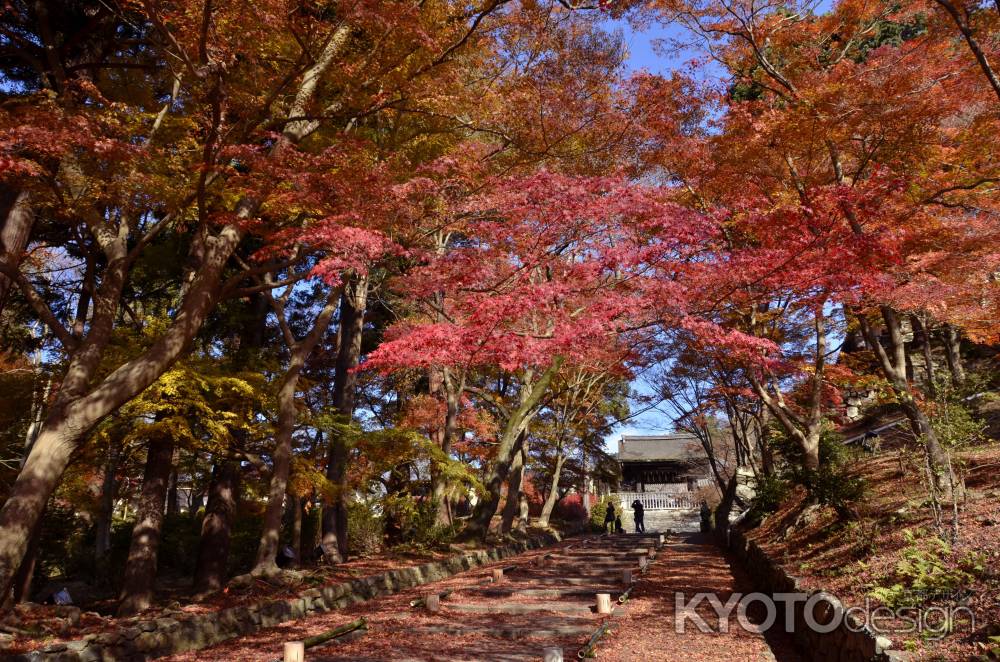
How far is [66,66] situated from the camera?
9500mm

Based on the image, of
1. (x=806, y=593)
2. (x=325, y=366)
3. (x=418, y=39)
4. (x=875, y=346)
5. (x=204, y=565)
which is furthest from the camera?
(x=325, y=366)

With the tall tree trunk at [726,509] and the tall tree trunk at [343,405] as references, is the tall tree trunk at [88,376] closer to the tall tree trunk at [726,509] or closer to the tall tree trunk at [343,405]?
the tall tree trunk at [343,405]

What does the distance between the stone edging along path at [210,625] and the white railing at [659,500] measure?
25.9 m

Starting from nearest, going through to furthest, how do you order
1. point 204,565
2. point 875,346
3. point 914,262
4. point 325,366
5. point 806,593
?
point 806,593 < point 875,346 < point 914,262 < point 204,565 < point 325,366

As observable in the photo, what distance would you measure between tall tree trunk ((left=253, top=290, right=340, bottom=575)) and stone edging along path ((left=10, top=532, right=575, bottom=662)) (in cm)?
114

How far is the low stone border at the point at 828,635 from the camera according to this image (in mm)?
4812

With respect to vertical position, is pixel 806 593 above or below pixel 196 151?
below

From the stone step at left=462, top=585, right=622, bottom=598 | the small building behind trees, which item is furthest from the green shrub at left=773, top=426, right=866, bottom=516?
the small building behind trees

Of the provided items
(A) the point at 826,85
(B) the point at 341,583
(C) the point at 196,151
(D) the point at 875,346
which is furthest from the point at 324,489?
(A) the point at 826,85

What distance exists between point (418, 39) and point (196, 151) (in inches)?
149

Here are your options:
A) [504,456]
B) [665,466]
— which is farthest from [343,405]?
[665,466]

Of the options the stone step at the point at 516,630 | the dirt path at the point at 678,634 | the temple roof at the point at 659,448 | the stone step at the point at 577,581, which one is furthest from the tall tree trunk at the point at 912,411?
the temple roof at the point at 659,448

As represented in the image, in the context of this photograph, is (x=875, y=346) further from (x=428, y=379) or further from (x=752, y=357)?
(x=428, y=379)

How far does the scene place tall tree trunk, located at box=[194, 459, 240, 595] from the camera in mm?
11680
